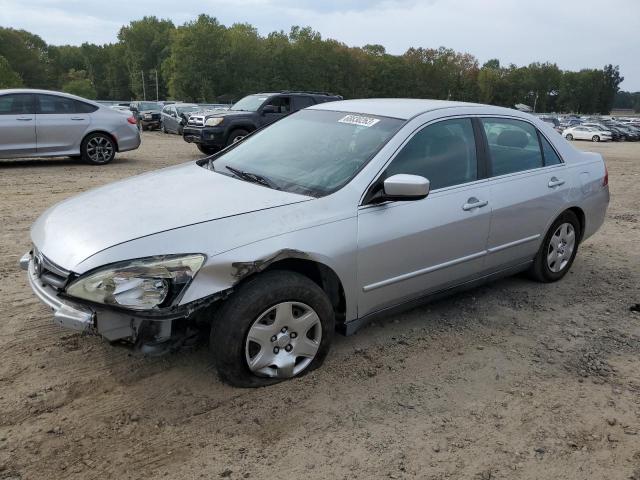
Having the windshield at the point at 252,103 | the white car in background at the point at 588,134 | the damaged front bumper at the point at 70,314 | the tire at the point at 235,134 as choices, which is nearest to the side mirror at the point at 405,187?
the damaged front bumper at the point at 70,314

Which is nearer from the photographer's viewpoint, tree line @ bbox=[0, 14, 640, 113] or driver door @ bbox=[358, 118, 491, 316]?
driver door @ bbox=[358, 118, 491, 316]

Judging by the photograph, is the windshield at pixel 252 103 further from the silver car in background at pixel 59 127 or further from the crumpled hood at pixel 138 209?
the crumpled hood at pixel 138 209

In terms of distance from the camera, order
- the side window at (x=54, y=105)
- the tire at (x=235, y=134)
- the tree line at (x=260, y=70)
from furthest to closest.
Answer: the tree line at (x=260, y=70), the tire at (x=235, y=134), the side window at (x=54, y=105)

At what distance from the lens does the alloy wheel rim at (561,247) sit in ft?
15.9

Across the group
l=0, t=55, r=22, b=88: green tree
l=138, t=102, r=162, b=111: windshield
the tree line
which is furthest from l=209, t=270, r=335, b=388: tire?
the tree line

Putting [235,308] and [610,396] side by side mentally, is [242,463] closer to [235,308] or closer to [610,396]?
[235,308]

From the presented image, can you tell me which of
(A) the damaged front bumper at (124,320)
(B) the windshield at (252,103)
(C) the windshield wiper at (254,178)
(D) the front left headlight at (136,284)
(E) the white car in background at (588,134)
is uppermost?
(B) the windshield at (252,103)

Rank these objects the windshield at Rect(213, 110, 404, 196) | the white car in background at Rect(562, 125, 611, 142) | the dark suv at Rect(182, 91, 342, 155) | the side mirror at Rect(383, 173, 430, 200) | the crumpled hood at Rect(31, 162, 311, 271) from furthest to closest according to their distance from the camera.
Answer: the white car in background at Rect(562, 125, 611, 142) < the dark suv at Rect(182, 91, 342, 155) < the windshield at Rect(213, 110, 404, 196) < the side mirror at Rect(383, 173, 430, 200) < the crumpled hood at Rect(31, 162, 311, 271)

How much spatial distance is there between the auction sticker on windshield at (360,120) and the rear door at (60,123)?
8.53 m

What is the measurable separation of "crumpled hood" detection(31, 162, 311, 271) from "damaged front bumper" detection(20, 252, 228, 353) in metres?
0.22

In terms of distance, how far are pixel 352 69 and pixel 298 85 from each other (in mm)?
13676

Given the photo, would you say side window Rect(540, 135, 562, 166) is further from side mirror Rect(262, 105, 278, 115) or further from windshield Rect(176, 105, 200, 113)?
windshield Rect(176, 105, 200, 113)

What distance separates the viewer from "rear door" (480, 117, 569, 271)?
13.6ft

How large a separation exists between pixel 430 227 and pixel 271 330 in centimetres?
129
